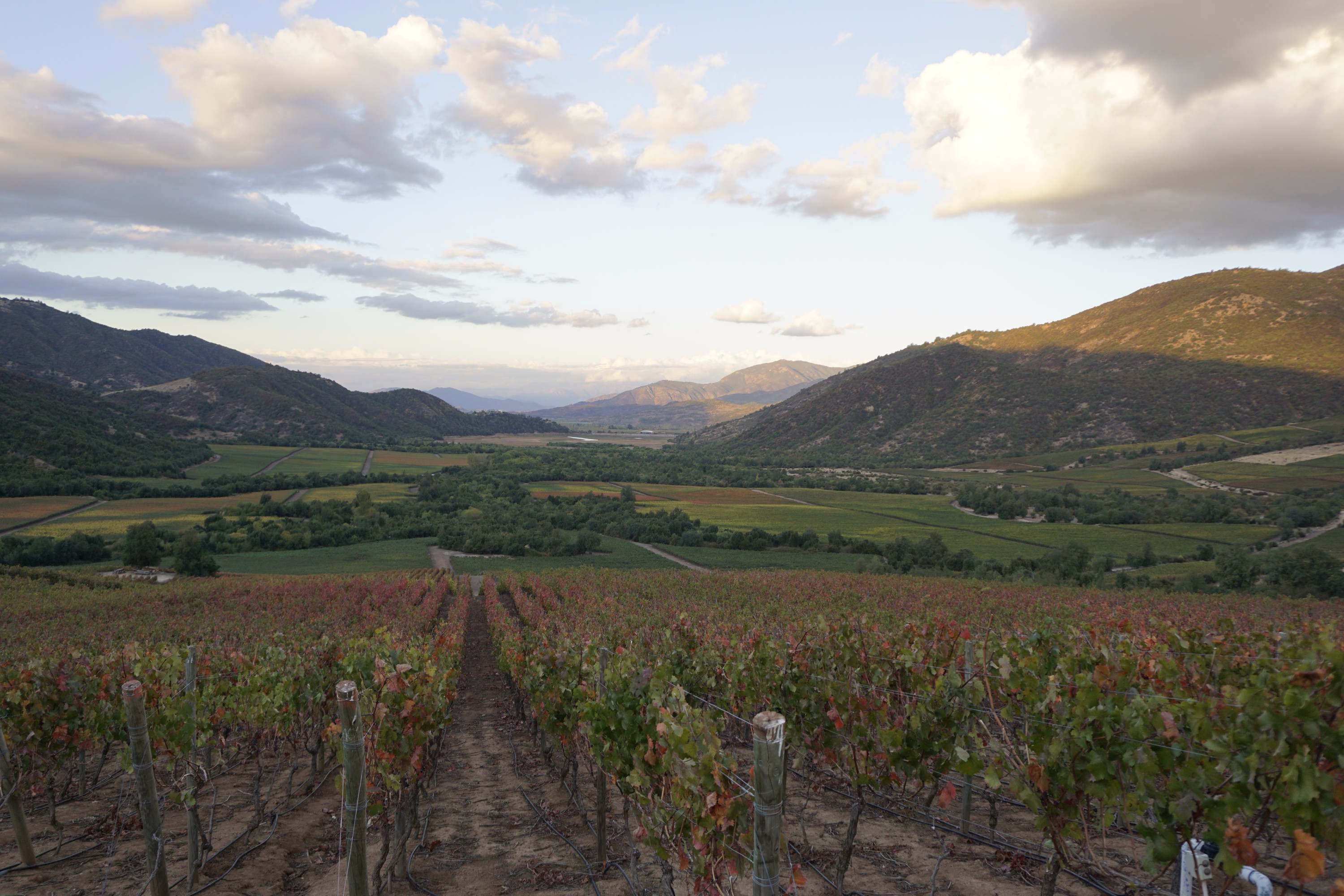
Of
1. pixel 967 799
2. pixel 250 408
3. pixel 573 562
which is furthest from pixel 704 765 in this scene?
pixel 250 408

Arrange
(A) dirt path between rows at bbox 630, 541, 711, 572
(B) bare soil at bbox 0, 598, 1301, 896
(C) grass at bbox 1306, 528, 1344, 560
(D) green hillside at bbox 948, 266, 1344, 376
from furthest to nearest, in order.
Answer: (D) green hillside at bbox 948, 266, 1344, 376, (A) dirt path between rows at bbox 630, 541, 711, 572, (C) grass at bbox 1306, 528, 1344, 560, (B) bare soil at bbox 0, 598, 1301, 896

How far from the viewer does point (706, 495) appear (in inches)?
3784

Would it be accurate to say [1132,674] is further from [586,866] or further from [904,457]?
[904,457]

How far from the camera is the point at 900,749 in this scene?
6.90 meters

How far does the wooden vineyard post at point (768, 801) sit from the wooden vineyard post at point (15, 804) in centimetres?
862

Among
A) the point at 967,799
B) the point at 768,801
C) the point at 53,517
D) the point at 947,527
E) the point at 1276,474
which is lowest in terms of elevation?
the point at 947,527

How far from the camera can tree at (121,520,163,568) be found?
50031 millimetres

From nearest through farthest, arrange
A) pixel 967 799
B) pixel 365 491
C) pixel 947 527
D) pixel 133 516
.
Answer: pixel 967 799
pixel 947 527
pixel 133 516
pixel 365 491

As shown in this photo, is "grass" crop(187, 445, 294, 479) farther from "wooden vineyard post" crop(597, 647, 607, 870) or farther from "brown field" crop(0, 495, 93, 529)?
"wooden vineyard post" crop(597, 647, 607, 870)

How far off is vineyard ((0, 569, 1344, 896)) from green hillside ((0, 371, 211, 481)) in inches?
3783

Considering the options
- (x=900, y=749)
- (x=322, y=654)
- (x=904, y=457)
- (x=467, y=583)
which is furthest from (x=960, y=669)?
(x=904, y=457)

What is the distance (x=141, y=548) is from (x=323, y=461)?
2989 inches

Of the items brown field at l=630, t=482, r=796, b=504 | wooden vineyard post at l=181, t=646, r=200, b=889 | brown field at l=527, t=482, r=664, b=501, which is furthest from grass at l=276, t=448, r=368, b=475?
wooden vineyard post at l=181, t=646, r=200, b=889

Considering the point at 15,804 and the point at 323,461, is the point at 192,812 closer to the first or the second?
the point at 15,804
